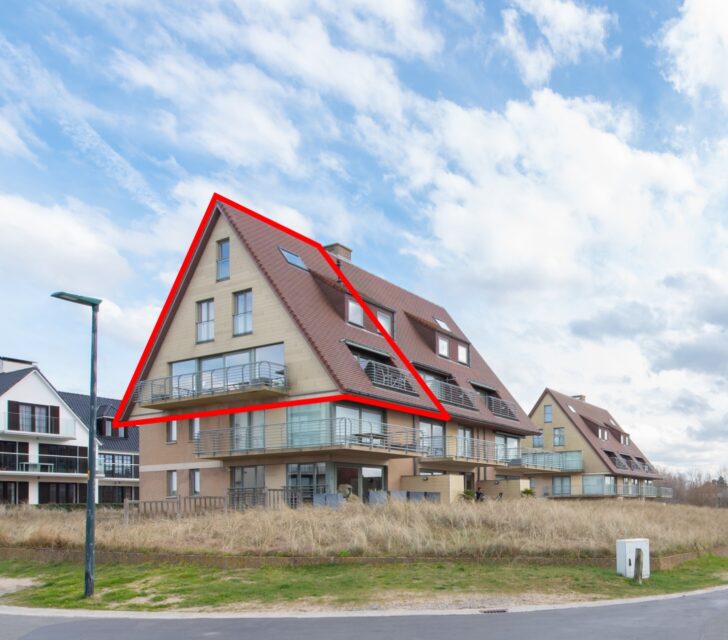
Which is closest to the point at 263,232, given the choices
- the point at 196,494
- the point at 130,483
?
the point at 196,494

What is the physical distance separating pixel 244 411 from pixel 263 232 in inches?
309

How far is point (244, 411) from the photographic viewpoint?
1324 inches

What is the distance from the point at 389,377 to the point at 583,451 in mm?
34162

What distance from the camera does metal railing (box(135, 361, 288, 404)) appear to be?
32094 mm

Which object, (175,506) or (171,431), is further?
(171,431)

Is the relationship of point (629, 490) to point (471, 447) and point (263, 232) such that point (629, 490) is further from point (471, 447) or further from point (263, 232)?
point (263, 232)

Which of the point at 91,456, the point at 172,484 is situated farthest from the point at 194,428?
the point at 91,456

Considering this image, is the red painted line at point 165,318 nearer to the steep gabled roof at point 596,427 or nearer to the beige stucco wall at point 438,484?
the beige stucco wall at point 438,484

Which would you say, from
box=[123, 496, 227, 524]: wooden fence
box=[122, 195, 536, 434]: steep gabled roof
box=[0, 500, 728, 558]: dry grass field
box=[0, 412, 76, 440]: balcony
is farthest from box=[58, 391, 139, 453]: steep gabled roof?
box=[0, 500, 728, 558]: dry grass field

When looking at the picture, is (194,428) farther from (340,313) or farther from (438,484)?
(438,484)

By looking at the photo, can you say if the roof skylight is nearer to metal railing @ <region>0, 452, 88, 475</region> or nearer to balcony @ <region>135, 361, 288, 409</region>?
balcony @ <region>135, 361, 288, 409</region>

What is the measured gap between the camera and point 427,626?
42.3 ft

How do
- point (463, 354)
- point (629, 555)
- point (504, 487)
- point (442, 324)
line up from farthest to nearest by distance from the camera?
point (442, 324), point (463, 354), point (504, 487), point (629, 555)

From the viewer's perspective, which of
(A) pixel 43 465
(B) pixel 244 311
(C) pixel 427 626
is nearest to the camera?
(C) pixel 427 626
